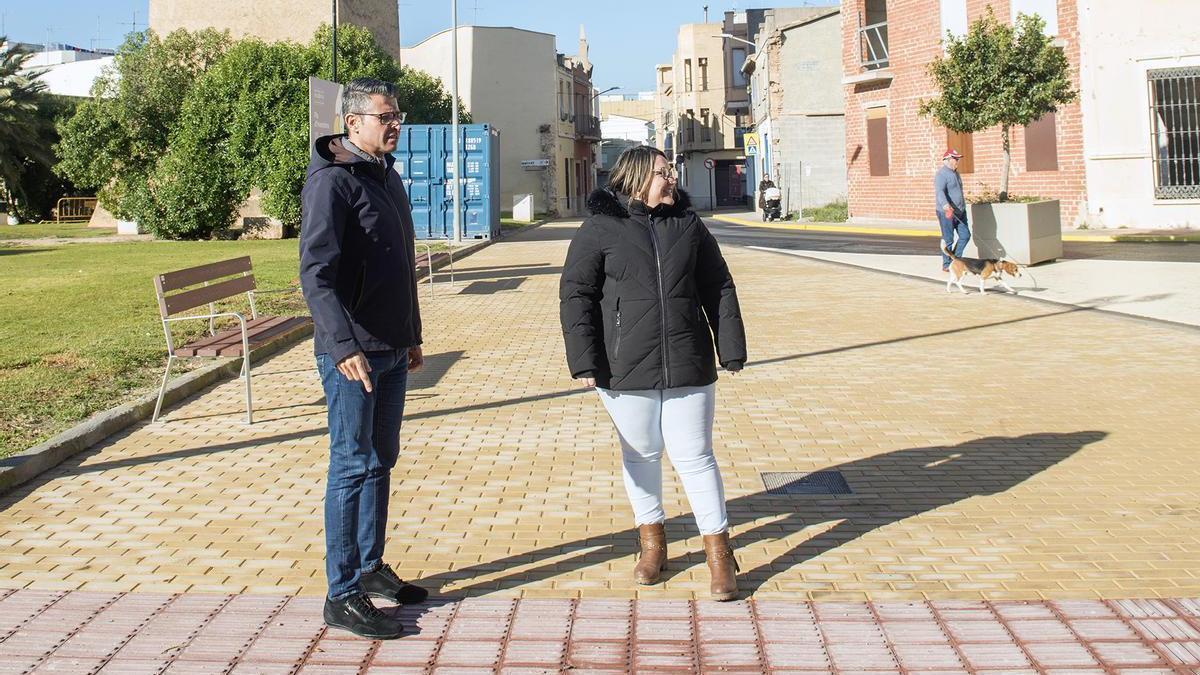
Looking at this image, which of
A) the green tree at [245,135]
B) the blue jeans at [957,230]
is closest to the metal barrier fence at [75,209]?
the green tree at [245,135]

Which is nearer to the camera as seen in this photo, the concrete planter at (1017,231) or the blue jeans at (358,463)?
the blue jeans at (358,463)

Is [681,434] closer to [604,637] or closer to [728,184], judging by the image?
[604,637]

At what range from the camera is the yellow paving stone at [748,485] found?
16.0 feet

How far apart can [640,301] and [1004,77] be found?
1923 cm

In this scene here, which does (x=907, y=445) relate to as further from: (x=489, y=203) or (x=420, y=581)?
(x=489, y=203)

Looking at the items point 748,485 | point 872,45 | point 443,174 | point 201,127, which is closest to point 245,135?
point 201,127

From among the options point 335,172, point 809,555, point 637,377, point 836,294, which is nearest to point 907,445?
point 809,555

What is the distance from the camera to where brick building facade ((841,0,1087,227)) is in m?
28.7

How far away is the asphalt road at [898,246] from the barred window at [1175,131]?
154 inches

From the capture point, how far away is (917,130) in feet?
109

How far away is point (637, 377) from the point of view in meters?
4.65

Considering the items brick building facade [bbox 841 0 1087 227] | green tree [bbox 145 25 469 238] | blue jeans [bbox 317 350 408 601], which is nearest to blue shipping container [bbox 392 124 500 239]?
green tree [bbox 145 25 469 238]

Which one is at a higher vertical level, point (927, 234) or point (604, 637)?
point (927, 234)

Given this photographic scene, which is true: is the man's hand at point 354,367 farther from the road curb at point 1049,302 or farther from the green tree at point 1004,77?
the green tree at point 1004,77
